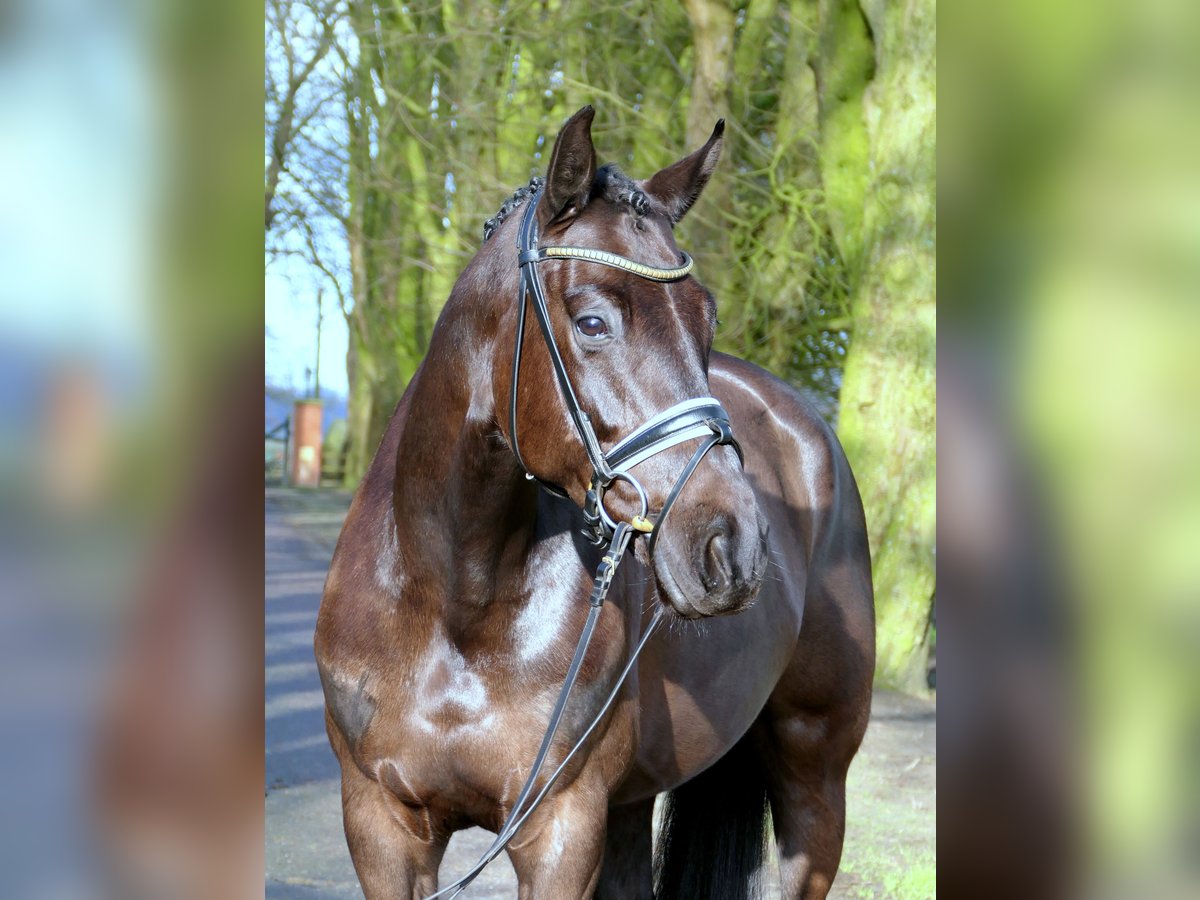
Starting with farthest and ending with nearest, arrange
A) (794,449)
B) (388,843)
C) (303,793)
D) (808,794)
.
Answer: (303,793)
(794,449)
(808,794)
(388,843)

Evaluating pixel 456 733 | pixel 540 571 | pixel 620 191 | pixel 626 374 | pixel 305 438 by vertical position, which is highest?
pixel 620 191

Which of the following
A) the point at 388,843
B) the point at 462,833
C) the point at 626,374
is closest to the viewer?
the point at 626,374

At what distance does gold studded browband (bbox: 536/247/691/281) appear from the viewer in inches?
77.9

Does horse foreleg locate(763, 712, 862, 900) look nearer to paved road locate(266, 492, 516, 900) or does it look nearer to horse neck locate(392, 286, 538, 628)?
paved road locate(266, 492, 516, 900)

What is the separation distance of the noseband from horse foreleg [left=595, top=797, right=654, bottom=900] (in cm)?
167

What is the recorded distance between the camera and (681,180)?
7.58 feet

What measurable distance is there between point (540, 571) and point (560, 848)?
545mm

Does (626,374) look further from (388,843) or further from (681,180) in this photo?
(388,843)

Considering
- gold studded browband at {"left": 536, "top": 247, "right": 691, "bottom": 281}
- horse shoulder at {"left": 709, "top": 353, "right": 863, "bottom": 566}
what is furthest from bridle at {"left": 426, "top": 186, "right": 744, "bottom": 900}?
horse shoulder at {"left": 709, "top": 353, "right": 863, "bottom": 566}

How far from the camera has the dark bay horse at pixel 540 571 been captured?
1.94 meters

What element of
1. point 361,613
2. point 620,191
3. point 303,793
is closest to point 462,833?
point 303,793

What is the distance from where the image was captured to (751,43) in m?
9.51
